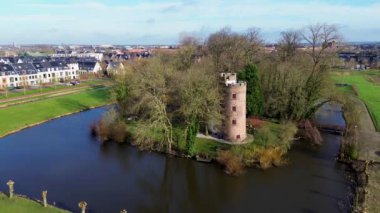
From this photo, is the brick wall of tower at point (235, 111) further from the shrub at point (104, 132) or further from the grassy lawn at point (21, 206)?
the grassy lawn at point (21, 206)

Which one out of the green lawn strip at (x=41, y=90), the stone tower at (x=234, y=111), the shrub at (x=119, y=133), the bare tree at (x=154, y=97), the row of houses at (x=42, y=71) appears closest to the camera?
the stone tower at (x=234, y=111)

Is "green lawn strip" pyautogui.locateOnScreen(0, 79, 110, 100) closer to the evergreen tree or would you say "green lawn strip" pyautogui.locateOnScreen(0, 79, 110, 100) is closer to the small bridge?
the evergreen tree

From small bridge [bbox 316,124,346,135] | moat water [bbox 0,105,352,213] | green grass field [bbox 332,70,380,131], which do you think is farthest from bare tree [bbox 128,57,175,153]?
green grass field [bbox 332,70,380,131]

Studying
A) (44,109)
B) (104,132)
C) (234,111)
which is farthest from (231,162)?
(44,109)

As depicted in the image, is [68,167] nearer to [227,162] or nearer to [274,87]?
[227,162]

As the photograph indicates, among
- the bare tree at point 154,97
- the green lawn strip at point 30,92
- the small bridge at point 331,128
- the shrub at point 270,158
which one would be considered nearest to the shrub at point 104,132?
the bare tree at point 154,97

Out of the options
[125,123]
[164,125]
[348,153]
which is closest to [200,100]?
[164,125]
